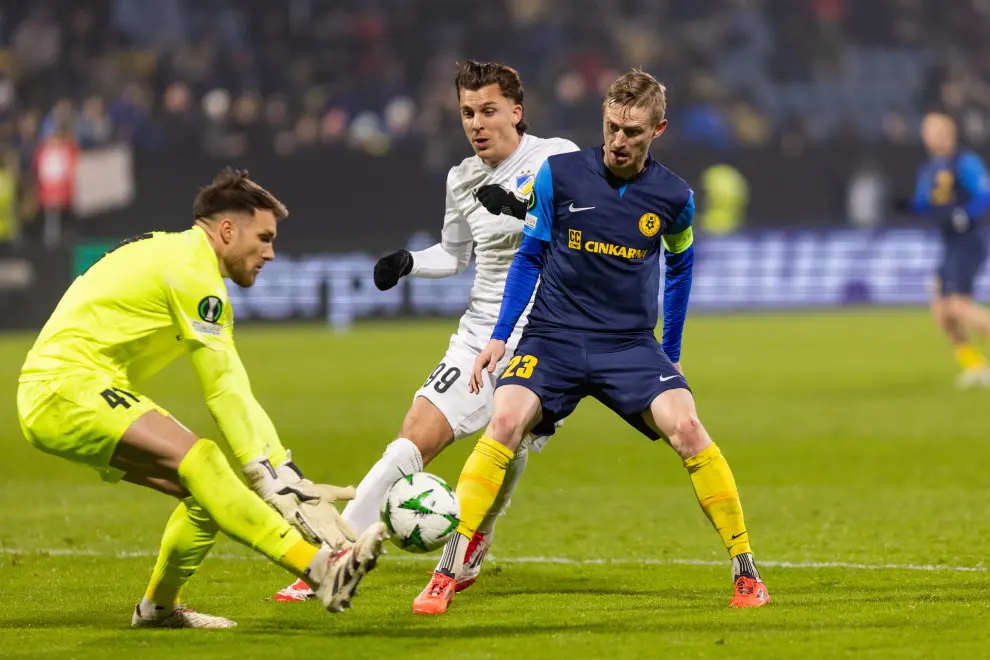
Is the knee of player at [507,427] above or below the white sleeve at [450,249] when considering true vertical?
below

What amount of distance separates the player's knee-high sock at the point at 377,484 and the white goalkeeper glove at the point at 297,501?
3.67 feet

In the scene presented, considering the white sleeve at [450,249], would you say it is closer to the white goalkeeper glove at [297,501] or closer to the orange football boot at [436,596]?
the orange football boot at [436,596]

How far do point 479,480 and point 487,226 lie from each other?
1.45 meters

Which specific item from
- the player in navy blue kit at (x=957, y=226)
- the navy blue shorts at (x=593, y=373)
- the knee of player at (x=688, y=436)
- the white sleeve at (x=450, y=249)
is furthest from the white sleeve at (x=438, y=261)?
the player in navy blue kit at (x=957, y=226)

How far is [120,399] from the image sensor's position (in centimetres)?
522

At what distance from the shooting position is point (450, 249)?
23.2 ft

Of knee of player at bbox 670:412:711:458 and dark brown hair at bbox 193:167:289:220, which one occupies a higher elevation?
dark brown hair at bbox 193:167:289:220

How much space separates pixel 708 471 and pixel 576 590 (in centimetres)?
89

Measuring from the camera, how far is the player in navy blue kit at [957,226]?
599 inches

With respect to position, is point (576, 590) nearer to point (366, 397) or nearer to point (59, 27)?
point (366, 397)

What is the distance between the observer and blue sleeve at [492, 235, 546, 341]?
6023mm

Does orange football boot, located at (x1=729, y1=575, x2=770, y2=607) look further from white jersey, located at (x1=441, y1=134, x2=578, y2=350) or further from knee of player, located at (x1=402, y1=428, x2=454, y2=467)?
white jersey, located at (x1=441, y1=134, x2=578, y2=350)

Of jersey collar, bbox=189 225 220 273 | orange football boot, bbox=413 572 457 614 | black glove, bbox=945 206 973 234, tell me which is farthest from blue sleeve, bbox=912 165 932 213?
jersey collar, bbox=189 225 220 273

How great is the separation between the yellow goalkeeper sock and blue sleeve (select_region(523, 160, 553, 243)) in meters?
1.66
